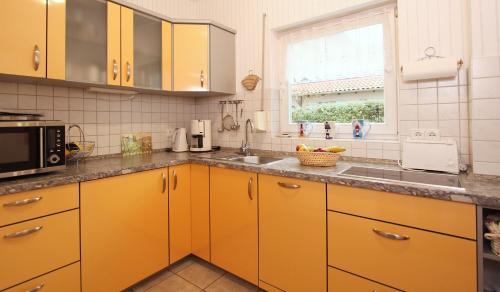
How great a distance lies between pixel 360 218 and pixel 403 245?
0.19m

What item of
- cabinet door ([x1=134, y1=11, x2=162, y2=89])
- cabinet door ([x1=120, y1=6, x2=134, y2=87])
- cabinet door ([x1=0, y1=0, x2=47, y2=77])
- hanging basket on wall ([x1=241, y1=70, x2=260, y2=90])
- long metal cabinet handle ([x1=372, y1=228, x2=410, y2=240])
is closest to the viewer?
long metal cabinet handle ([x1=372, y1=228, x2=410, y2=240])

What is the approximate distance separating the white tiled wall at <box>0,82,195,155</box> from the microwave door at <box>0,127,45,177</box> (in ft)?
1.65

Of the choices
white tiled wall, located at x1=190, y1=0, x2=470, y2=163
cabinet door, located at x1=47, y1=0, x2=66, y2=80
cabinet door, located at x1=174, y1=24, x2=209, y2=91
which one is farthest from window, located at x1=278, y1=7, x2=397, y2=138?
cabinet door, located at x1=47, y1=0, x2=66, y2=80

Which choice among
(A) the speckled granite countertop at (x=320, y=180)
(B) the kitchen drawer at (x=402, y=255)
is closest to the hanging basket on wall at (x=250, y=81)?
(A) the speckled granite countertop at (x=320, y=180)

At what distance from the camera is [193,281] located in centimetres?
176

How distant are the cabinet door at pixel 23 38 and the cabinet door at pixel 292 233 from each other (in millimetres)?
1416

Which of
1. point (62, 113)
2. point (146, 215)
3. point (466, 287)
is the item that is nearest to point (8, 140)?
point (62, 113)

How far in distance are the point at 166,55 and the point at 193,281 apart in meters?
1.71

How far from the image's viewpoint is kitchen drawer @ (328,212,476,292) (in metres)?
0.98

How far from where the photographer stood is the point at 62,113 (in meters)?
1.81

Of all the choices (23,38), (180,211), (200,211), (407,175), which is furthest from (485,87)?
(23,38)

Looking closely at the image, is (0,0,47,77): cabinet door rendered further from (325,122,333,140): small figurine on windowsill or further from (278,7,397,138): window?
(325,122,333,140): small figurine on windowsill

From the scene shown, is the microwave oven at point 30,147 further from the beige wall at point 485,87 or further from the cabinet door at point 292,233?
the beige wall at point 485,87

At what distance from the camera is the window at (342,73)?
1775 millimetres
